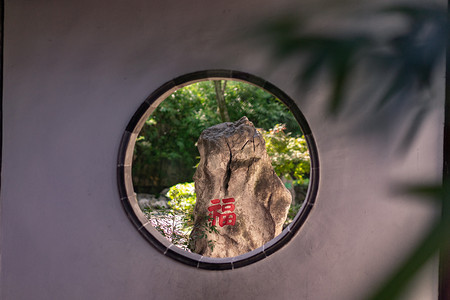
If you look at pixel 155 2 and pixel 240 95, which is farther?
pixel 240 95

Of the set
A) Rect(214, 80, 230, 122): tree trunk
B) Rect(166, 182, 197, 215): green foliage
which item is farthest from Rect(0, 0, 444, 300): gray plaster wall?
Rect(214, 80, 230, 122): tree trunk

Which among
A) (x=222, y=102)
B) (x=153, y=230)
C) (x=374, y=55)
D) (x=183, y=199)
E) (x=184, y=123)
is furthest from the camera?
(x=184, y=123)

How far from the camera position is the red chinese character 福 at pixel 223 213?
423cm

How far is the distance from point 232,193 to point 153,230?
2074 mm

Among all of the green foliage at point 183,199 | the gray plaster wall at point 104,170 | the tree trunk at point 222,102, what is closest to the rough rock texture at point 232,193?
the green foliage at point 183,199

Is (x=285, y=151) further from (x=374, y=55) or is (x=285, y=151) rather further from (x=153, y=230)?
(x=374, y=55)

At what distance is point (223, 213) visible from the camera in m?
4.28

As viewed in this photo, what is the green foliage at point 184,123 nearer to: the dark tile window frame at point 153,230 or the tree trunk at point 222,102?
the tree trunk at point 222,102

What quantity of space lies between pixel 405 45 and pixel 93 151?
2.12 metres

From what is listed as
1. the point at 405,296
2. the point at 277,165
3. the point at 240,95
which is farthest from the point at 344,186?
the point at 240,95

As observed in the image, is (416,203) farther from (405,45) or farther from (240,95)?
(240,95)

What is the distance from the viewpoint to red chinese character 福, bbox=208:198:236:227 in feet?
13.9

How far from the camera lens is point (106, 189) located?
2340 mm

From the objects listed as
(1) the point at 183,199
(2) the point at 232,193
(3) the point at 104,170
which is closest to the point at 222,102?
(1) the point at 183,199
